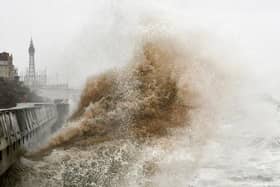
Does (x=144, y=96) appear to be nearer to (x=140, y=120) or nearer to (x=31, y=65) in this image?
(x=140, y=120)

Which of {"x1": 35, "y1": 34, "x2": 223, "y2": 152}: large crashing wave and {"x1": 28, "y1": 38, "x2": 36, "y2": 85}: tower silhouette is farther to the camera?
{"x1": 28, "y1": 38, "x2": 36, "y2": 85}: tower silhouette

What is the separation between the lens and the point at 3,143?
34.1 feet

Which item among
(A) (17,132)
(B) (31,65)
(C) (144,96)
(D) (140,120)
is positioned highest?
(B) (31,65)

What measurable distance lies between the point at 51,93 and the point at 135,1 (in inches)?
1962

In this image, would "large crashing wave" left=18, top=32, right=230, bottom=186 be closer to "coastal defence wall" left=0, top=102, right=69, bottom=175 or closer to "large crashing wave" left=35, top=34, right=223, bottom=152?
Result: "large crashing wave" left=35, top=34, right=223, bottom=152

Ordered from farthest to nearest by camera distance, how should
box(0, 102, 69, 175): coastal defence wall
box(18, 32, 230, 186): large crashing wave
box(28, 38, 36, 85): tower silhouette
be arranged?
box(28, 38, 36, 85): tower silhouette, box(0, 102, 69, 175): coastal defence wall, box(18, 32, 230, 186): large crashing wave

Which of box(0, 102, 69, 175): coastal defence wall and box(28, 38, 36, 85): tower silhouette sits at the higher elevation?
box(28, 38, 36, 85): tower silhouette

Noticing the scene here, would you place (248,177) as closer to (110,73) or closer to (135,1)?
(110,73)

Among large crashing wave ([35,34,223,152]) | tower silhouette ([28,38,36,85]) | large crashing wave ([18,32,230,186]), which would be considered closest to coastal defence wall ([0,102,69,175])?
large crashing wave ([18,32,230,186])

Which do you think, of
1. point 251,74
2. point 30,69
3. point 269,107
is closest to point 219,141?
point 269,107

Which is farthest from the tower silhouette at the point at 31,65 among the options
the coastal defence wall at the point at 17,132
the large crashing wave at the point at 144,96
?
the large crashing wave at the point at 144,96

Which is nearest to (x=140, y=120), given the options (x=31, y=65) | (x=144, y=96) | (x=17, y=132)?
(x=144, y=96)

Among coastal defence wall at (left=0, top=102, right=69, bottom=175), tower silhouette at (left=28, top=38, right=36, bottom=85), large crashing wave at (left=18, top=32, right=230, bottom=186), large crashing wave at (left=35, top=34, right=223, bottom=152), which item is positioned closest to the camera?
large crashing wave at (left=18, top=32, right=230, bottom=186)

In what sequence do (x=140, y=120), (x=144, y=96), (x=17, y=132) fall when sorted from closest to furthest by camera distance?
(x=17, y=132), (x=140, y=120), (x=144, y=96)
